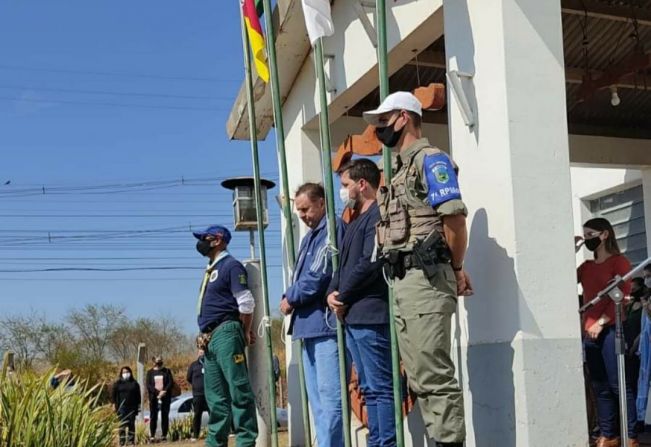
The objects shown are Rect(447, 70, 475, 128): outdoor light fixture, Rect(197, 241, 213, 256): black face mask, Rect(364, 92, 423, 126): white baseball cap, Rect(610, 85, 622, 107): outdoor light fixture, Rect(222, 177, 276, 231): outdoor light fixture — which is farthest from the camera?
Rect(222, 177, 276, 231): outdoor light fixture

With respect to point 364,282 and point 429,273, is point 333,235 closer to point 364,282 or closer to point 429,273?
point 364,282

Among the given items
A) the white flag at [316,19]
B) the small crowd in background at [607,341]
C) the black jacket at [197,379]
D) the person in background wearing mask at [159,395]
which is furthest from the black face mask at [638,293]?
the person in background wearing mask at [159,395]

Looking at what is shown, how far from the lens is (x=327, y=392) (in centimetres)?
492

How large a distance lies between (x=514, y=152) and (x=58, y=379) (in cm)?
394

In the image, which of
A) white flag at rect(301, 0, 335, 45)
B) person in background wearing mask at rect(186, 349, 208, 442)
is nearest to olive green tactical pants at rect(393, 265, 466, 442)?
white flag at rect(301, 0, 335, 45)

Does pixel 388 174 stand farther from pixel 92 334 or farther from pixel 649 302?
pixel 92 334

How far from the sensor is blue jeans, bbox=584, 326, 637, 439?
5586 millimetres

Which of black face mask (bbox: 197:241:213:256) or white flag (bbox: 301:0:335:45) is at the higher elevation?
white flag (bbox: 301:0:335:45)

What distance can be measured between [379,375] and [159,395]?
42.1 ft

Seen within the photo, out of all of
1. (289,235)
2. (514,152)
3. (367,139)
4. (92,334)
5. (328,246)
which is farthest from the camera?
(92,334)

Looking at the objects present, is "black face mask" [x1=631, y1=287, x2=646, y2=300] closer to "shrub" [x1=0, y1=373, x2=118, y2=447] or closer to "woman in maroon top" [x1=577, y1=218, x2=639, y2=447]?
"woman in maroon top" [x1=577, y1=218, x2=639, y2=447]

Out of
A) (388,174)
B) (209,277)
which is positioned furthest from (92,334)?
(388,174)

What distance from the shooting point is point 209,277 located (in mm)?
6809

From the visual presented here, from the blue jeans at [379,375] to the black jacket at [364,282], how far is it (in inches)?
2.8
